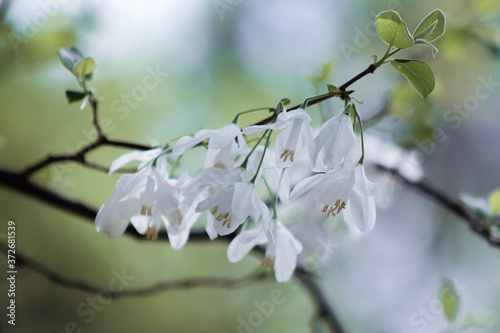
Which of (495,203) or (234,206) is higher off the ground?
(234,206)

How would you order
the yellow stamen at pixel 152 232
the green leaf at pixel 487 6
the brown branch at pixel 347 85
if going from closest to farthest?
the brown branch at pixel 347 85 < the yellow stamen at pixel 152 232 < the green leaf at pixel 487 6

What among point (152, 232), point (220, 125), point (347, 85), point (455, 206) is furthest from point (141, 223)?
point (220, 125)

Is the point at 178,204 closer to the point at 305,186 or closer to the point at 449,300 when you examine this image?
the point at 305,186

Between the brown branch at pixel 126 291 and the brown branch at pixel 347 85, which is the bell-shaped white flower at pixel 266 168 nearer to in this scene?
the brown branch at pixel 347 85

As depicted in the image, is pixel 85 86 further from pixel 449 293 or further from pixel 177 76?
pixel 177 76

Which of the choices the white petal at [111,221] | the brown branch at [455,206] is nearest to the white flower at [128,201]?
the white petal at [111,221]

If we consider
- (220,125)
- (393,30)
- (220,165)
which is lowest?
(220,125)
